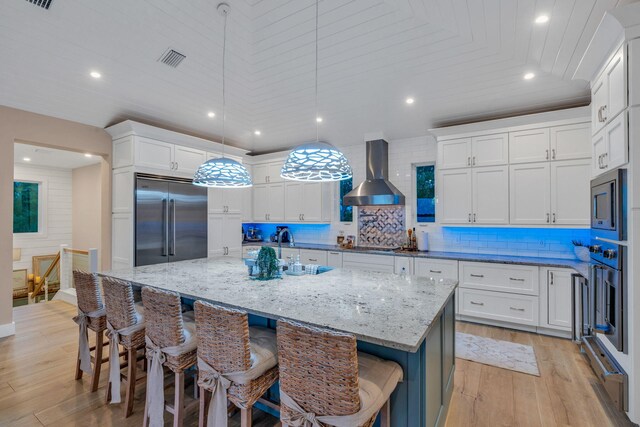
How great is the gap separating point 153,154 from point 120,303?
8.89 feet

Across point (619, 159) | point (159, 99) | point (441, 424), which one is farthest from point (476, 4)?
point (159, 99)

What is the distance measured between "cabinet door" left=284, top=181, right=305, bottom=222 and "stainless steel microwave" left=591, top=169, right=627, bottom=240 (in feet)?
13.4

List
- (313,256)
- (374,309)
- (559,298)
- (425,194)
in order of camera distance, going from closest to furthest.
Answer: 1. (374,309)
2. (559,298)
3. (425,194)
4. (313,256)

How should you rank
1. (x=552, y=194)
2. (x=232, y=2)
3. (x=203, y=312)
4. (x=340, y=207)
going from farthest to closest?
(x=340, y=207), (x=552, y=194), (x=232, y=2), (x=203, y=312)

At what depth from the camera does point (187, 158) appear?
4680 millimetres

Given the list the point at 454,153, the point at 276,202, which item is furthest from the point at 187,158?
the point at 454,153

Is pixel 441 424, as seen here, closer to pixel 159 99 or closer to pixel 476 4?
pixel 476 4

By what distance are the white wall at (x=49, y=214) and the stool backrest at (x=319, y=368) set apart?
334 inches

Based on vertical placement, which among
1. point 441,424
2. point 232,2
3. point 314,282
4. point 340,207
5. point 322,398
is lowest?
point 441,424

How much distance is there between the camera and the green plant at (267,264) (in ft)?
8.34

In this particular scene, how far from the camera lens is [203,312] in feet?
5.27

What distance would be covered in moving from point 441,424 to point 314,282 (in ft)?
4.14

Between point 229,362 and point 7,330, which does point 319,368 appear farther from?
point 7,330

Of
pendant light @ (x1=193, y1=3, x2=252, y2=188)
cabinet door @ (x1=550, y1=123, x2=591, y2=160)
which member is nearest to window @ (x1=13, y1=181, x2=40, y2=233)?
pendant light @ (x1=193, y1=3, x2=252, y2=188)
